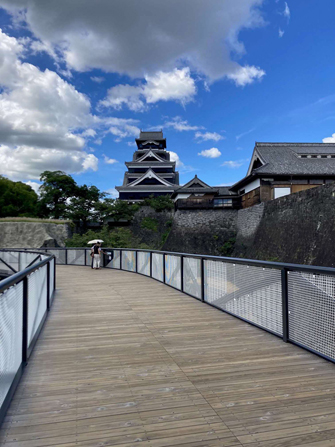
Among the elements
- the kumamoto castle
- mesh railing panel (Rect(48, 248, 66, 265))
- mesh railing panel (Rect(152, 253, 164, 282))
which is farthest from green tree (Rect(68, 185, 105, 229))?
mesh railing panel (Rect(152, 253, 164, 282))

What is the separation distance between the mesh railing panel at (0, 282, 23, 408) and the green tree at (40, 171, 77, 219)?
36.6 metres

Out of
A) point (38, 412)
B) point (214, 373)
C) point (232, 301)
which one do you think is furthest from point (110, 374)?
point (232, 301)

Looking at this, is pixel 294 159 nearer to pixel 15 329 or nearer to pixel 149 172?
pixel 149 172

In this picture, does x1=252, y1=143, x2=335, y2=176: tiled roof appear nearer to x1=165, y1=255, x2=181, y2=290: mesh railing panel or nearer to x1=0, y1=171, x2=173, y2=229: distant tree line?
x1=0, y1=171, x2=173, y2=229: distant tree line

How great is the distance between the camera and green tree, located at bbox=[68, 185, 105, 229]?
36750 millimetres

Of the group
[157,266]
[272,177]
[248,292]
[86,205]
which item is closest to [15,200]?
[86,205]

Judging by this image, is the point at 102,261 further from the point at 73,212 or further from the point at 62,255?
the point at 73,212

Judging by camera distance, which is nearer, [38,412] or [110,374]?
[38,412]

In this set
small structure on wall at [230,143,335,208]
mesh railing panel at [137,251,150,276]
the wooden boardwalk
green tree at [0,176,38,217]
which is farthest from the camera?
green tree at [0,176,38,217]

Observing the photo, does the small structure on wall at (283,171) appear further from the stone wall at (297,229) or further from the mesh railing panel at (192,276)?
the mesh railing panel at (192,276)

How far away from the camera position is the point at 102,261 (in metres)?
16.2

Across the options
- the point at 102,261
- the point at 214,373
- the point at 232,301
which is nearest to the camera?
the point at 214,373

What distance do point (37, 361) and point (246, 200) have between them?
28.2 meters

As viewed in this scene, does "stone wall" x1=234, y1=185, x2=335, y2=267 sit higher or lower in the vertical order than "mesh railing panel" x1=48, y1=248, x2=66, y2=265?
higher
